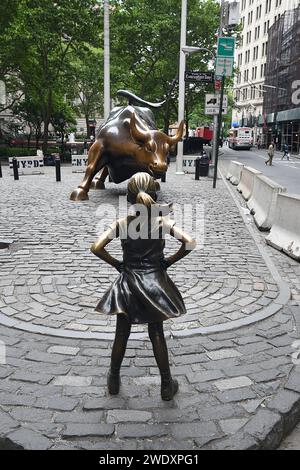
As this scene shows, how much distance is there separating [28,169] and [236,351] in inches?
719

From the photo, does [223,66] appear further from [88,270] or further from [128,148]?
[88,270]

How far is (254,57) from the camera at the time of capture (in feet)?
245

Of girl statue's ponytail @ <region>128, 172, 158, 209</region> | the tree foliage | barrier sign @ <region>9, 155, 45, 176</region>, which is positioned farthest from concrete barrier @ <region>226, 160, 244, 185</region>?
girl statue's ponytail @ <region>128, 172, 158, 209</region>

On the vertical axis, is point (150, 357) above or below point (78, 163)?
below

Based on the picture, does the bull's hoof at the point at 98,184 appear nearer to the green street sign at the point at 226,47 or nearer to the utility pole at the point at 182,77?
the green street sign at the point at 226,47

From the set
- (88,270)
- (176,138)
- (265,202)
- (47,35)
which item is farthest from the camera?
(47,35)

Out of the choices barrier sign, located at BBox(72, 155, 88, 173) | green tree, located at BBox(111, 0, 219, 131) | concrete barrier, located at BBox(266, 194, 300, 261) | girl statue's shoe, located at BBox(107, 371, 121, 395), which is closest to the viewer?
girl statue's shoe, located at BBox(107, 371, 121, 395)

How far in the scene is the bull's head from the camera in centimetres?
1038

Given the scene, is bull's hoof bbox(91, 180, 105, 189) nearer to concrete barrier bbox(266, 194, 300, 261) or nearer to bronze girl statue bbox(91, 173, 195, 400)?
concrete barrier bbox(266, 194, 300, 261)

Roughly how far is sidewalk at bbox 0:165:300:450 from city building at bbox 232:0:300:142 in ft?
206

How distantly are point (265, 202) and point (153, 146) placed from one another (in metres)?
2.94

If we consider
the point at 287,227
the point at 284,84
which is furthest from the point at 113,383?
the point at 284,84

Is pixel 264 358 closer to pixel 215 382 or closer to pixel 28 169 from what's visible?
pixel 215 382
